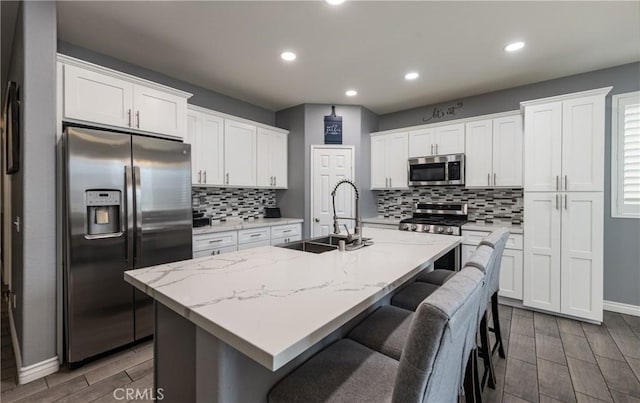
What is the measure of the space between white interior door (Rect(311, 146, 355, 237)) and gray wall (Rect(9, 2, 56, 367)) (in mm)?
2867

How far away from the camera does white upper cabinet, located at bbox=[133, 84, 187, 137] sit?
246cm

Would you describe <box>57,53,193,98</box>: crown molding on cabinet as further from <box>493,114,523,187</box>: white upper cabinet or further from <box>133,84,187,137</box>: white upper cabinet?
<box>493,114,523,187</box>: white upper cabinet

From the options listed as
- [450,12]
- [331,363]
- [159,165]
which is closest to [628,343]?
[331,363]

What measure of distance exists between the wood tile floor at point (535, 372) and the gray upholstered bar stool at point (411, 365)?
4.00 feet

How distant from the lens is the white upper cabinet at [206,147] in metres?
3.22

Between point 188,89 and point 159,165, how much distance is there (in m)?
1.54

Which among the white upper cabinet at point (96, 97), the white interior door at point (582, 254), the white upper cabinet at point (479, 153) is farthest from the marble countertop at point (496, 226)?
the white upper cabinet at point (96, 97)

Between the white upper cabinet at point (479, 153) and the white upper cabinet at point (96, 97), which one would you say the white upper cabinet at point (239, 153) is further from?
the white upper cabinet at point (479, 153)

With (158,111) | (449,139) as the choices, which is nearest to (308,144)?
(449,139)

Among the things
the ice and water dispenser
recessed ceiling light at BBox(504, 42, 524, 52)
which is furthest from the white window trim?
the ice and water dispenser

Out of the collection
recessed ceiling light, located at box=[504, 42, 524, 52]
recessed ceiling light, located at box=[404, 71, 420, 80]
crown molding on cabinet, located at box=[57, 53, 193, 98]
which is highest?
recessed ceiling light, located at box=[404, 71, 420, 80]

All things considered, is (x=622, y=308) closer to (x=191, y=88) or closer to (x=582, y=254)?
A: (x=582, y=254)

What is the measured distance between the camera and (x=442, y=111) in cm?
420

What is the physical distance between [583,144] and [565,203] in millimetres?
601
